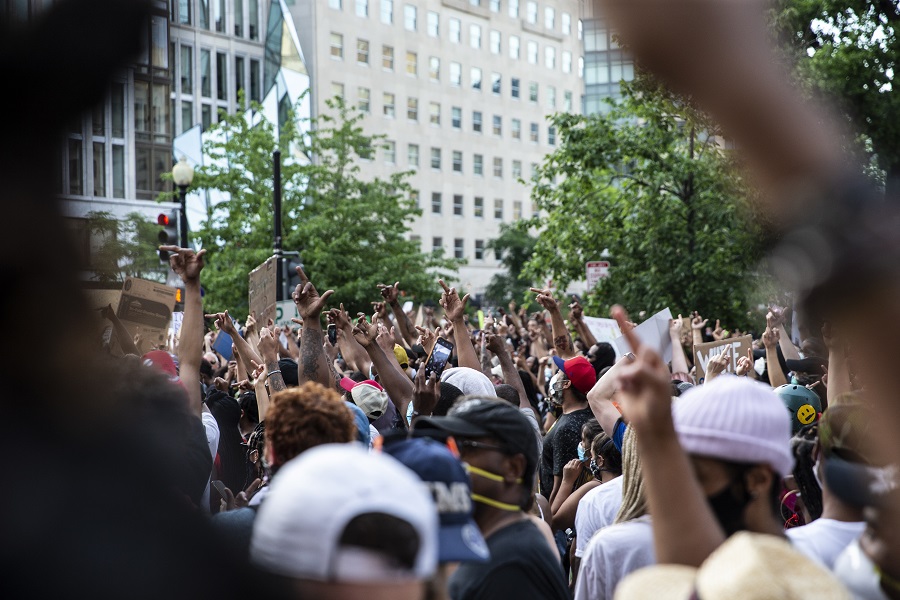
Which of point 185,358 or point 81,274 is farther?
point 185,358

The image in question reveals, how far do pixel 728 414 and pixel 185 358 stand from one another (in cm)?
337

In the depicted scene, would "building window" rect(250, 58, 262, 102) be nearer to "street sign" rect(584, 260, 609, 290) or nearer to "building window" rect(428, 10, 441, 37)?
"building window" rect(428, 10, 441, 37)

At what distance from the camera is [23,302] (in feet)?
3.90

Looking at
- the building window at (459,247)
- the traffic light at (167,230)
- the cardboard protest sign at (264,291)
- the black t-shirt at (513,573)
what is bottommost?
the black t-shirt at (513,573)

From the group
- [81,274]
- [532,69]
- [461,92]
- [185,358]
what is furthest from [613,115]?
[532,69]

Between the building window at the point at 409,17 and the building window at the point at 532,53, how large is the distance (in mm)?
12654

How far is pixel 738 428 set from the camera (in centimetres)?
266

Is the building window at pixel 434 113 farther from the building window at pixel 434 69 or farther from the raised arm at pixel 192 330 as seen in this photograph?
the raised arm at pixel 192 330

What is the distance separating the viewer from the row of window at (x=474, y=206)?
76000mm

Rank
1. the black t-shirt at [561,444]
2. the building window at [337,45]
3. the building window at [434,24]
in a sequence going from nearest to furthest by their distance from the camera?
the black t-shirt at [561,444] → the building window at [337,45] → the building window at [434,24]

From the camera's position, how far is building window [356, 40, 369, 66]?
227 ft

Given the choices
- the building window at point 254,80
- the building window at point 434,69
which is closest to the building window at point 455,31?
the building window at point 434,69

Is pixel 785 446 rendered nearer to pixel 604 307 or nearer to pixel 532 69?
pixel 604 307

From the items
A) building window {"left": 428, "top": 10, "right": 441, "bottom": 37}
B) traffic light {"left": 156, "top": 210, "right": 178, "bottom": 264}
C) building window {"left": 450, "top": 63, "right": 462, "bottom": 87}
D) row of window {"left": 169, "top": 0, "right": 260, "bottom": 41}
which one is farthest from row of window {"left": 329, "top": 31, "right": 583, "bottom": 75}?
traffic light {"left": 156, "top": 210, "right": 178, "bottom": 264}
